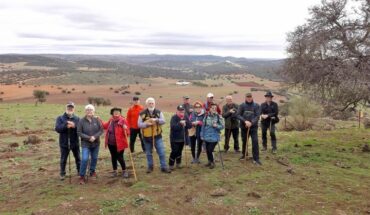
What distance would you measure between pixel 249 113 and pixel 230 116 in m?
1.04

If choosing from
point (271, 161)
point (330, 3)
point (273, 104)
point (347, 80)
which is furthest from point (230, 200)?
point (330, 3)

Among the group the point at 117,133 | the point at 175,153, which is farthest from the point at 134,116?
the point at 117,133

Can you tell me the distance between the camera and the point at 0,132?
2322cm

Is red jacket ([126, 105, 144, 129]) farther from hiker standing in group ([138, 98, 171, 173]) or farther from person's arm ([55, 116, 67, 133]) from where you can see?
person's arm ([55, 116, 67, 133])

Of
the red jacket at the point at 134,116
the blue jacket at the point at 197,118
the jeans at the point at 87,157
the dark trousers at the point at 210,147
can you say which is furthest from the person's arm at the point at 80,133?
the dark trousers at the point at 210,147

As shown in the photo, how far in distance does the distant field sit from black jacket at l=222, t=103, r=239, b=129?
40.4 inches

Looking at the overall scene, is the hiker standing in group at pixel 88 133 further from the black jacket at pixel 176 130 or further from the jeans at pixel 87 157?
the black jacket at pixel 176 130

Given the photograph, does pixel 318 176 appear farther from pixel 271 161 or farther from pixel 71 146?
pixel 71 146

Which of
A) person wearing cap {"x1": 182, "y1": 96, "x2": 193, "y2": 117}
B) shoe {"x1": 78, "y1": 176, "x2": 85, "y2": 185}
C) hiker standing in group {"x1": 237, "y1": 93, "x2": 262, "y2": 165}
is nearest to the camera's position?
shoe {"x1": 78, "y1": 176, "x2": 85, "y2": 185}

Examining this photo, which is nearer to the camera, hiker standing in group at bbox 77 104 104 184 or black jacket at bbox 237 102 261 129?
hiker standing in group at bbox 77 104 104 184

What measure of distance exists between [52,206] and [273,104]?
772 centimetres

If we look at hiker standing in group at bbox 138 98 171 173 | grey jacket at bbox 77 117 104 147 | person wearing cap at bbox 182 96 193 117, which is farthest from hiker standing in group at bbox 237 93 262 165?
grey jacket at bbox 77 117 104 147

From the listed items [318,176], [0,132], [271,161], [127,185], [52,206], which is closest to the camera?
[52,206]

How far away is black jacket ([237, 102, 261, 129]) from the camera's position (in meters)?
12.1
